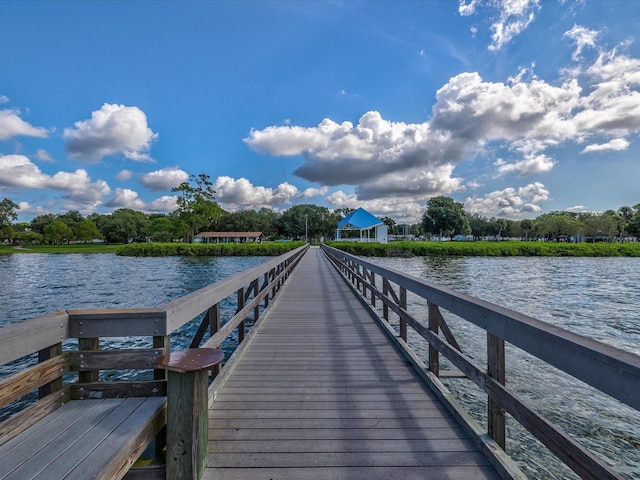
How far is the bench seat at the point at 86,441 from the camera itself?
1436 millimetres

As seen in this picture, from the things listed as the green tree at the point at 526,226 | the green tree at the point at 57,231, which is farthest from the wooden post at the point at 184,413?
the green tree at the point at 526,226

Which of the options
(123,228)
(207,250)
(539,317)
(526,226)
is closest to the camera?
(539,317)

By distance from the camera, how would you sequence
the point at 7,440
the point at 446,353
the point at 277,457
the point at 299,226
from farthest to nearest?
the point at 299,226 < the point at 446,353 < the point at 277,457 < the point at 7,440

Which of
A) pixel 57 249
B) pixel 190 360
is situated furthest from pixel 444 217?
pixel 57 249

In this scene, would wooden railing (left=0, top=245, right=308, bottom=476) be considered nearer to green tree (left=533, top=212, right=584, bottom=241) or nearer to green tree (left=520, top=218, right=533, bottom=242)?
green tree (left=533, top=212, right=584, bottom=241)

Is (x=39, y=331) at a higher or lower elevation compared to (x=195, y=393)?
higher

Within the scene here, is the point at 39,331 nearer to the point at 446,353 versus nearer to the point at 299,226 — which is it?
the point at 446,353

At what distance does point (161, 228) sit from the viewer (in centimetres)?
8262

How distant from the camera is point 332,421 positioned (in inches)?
102

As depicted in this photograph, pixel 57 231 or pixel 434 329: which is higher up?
pixel 57 231

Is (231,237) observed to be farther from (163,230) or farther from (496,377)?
(496,377)

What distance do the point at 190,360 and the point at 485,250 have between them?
40.6 meters

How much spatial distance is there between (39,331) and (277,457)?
150cm

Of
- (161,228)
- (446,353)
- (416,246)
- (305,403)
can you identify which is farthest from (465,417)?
(161,228)
